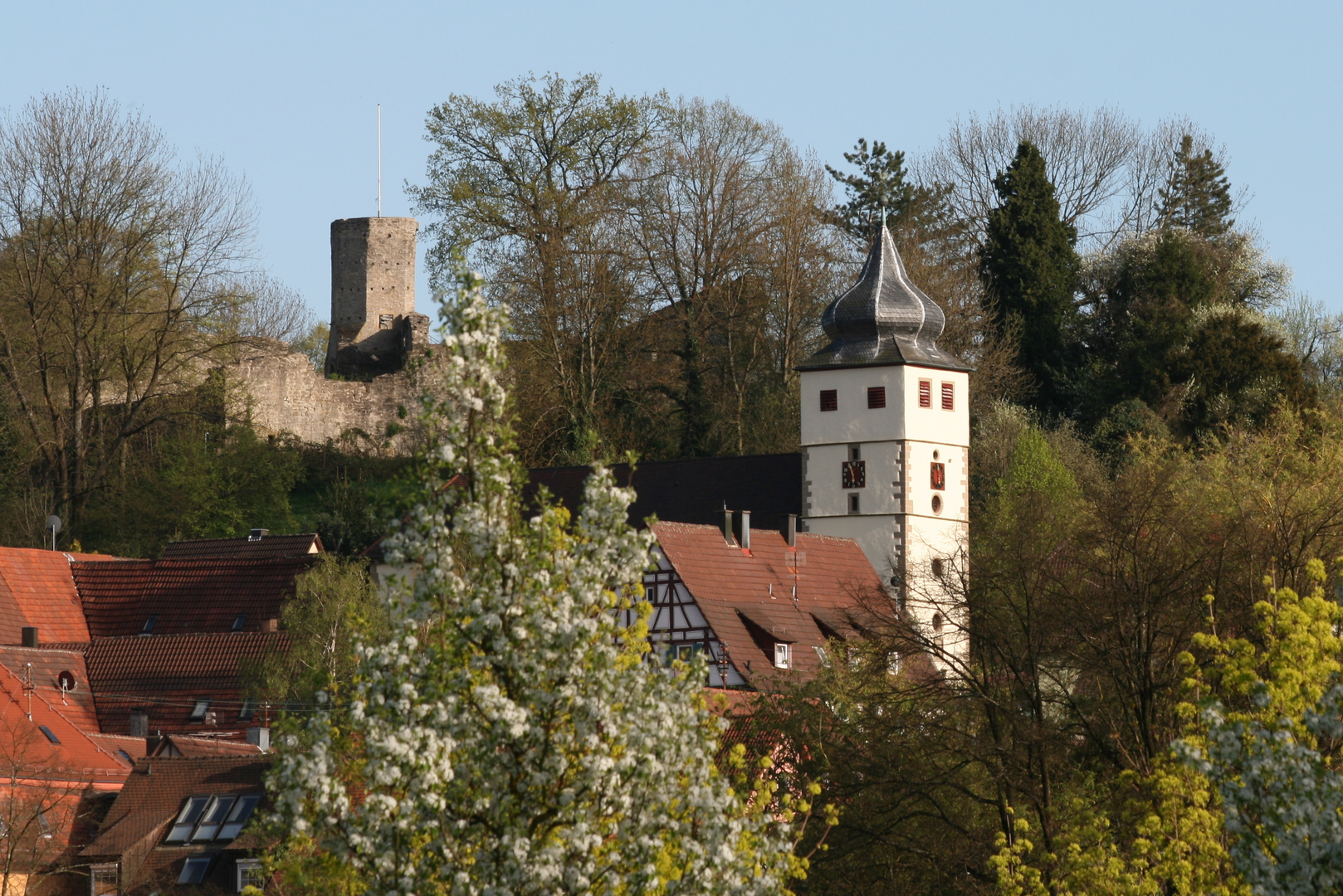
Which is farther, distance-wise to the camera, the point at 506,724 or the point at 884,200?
the point at 884,200

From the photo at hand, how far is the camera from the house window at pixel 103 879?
91.4 ft

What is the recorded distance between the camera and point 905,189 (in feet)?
190

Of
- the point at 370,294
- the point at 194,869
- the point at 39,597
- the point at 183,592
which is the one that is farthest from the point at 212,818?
the point at 370,294

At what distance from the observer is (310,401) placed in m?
56.7

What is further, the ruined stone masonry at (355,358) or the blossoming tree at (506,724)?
the ruined stone masonry at (355,358)

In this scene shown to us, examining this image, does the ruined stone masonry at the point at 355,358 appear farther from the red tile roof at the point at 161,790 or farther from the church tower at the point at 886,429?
the red tile roof at the point at 161,790

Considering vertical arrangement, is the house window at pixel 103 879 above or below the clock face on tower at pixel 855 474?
below

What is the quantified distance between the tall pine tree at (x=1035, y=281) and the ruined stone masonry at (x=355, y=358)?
14647 millimetres

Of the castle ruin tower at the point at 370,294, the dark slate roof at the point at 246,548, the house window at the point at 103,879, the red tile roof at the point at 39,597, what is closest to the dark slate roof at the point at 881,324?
the dark slate roof at the point at 246,548

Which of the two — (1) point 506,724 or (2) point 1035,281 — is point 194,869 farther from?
(2) point 1035,281

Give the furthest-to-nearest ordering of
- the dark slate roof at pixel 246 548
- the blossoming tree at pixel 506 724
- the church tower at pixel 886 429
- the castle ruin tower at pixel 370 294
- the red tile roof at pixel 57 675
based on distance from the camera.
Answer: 1. the castle ruin tower at pixel 370 294
2. the dark slate roof at pixel 246 548
3. the church tower at pixel 886 429
4. the red tile roof at pixel 57 675
5. the blossoming tree at pixel 506 724

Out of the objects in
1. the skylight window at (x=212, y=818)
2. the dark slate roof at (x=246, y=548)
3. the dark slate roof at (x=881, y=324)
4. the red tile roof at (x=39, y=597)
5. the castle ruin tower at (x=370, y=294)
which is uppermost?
the castle ruin tower at (x=370, y=294)

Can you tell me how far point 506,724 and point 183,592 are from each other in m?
34.3

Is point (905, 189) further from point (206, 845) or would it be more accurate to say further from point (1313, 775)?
point (1313, 775)
